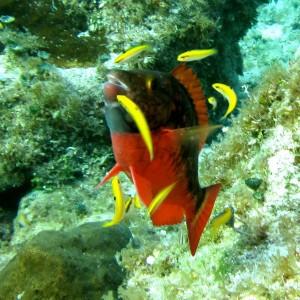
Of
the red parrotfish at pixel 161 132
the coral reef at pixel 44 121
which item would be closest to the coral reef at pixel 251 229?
the red parrotfish at pixel 161 132

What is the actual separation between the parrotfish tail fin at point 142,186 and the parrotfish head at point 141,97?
228 millimetres

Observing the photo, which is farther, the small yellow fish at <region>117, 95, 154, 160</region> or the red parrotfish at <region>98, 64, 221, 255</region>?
the red parrotfish at <region>98, 64, 221, 255</region>

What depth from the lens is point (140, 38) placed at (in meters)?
5.93

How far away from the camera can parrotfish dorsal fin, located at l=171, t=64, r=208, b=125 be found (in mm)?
1829

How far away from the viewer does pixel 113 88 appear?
1444mm

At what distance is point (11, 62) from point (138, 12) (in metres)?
2.54

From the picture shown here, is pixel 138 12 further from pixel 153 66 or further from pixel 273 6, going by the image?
pixel 273 6

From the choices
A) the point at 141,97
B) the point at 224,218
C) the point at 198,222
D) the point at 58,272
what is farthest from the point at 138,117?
the point at 58,272

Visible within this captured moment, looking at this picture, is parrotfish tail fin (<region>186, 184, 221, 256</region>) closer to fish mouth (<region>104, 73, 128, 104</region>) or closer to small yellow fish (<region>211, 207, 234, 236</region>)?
small yellow fish (<region>211, 207, 234, 236</region>)

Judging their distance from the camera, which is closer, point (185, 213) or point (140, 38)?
point (185, 213)

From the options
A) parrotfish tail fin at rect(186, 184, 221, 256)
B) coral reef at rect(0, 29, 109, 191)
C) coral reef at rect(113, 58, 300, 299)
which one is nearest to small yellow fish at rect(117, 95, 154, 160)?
parrotfish tail fin at rect(186, 184, 221, 256)

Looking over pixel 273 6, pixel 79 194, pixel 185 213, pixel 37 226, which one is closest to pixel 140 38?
pixel 79 194

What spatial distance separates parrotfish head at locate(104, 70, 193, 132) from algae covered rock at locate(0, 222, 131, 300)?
2726mm

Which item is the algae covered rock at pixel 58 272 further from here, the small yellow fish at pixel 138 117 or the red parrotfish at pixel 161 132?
the small yellow fish at pixel 138 117
